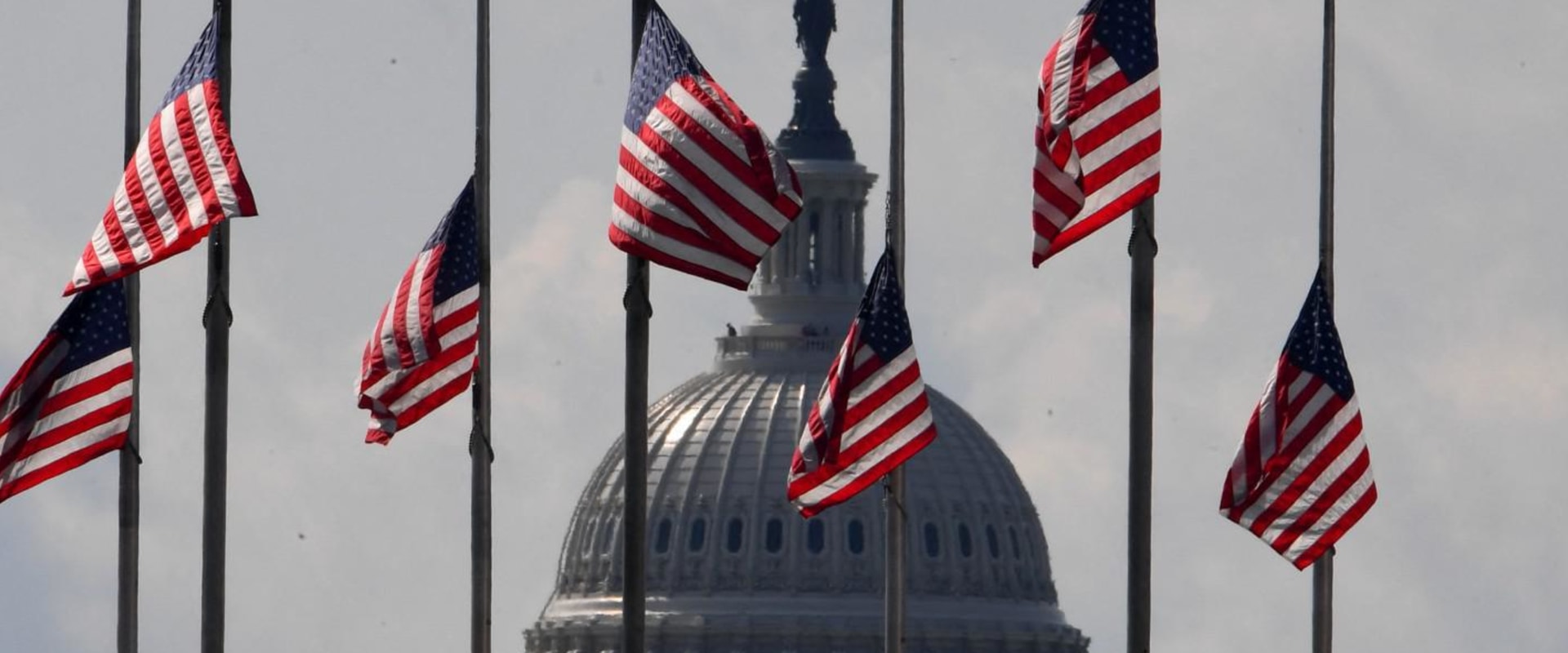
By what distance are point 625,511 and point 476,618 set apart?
250 inches

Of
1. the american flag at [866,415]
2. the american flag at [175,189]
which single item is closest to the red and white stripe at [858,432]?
the american flag at [866,415]

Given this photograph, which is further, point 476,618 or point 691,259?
point 476,618

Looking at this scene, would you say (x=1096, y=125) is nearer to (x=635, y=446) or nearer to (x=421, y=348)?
(x=635, y=446)

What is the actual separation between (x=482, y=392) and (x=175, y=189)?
6.29 m

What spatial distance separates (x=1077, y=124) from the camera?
7269 centimetres

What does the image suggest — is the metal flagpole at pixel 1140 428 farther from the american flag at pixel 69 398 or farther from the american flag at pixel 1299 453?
the american flag at pixel 69 398

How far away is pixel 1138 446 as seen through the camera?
72.4 meters

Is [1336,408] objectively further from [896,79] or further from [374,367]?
[374,367]

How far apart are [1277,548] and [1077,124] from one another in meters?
6.67

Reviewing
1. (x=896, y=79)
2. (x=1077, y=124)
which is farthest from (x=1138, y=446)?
(x=896, y=79)

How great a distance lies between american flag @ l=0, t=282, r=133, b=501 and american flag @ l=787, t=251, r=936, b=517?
8157mm

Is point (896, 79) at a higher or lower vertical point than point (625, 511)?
higher

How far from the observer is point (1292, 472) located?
76.9 m

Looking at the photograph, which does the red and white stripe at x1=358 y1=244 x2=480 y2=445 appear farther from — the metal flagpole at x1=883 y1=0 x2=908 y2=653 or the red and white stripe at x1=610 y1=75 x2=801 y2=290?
the red and white stripe at x1=610 y1=75 x2=801 y2=290
